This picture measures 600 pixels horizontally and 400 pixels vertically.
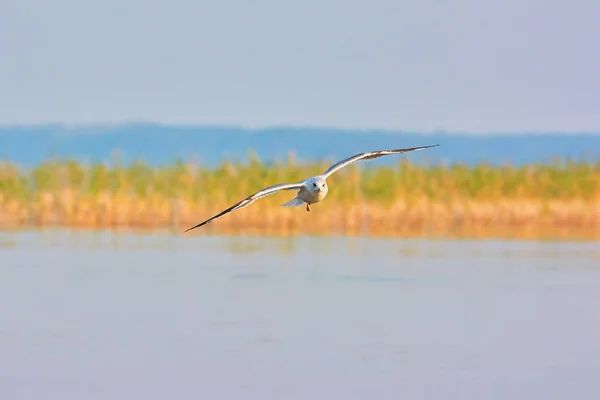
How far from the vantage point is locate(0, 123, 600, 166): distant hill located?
112m

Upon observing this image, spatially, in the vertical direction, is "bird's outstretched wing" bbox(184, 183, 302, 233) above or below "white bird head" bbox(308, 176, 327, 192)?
below

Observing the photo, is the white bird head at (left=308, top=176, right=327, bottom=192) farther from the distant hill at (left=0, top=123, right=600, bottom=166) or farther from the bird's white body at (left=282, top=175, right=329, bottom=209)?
the distant hill at (left=0, top=123, right=600, bottom=166)

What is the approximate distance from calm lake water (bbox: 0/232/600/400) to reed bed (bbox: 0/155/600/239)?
9.24 ft

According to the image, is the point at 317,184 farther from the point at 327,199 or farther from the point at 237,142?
the point at 237,142

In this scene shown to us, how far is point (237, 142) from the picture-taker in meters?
116

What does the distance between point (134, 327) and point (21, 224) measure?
12445 mm

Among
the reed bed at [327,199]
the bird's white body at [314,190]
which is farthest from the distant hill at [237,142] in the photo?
the bird's white body at [314,190]

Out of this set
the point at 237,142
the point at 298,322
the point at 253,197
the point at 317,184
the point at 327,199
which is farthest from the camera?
the point at 237,142

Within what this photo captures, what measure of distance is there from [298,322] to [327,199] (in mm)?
12604

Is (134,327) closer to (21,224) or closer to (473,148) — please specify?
(21,224)

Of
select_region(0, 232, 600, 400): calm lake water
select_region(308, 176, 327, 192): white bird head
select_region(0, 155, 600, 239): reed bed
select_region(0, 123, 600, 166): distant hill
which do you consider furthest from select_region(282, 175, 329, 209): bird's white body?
select_region(0, 123, 600, 166): distant hill

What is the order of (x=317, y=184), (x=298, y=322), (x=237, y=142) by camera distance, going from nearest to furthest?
(x=317, y=184), (x=298, y=322), (x=237, y=142)

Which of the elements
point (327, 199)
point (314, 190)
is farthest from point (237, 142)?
point (314, 190)

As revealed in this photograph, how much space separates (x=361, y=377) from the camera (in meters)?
13.3
